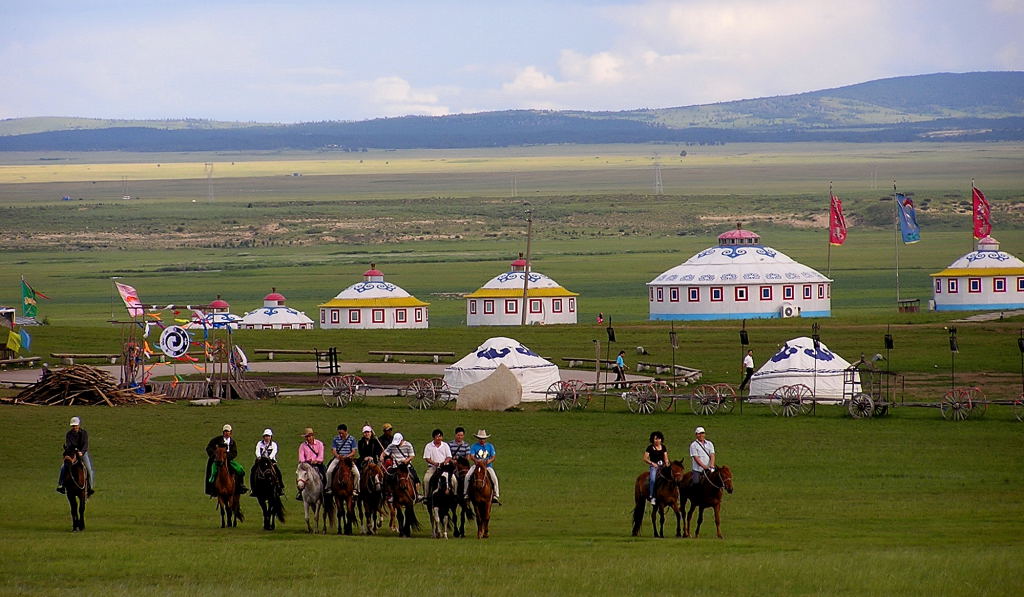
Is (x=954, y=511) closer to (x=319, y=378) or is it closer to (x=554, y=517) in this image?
(x=554, y=517)

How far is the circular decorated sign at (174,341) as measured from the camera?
164ft

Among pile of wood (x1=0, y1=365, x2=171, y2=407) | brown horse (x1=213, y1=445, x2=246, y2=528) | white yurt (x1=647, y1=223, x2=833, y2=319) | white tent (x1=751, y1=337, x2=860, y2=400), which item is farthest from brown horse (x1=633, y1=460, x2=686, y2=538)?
white yurt (x1=647, y1=223, x2=833, y2=319)

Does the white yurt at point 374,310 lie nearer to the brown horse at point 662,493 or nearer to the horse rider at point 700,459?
the brown horse at point 662,493

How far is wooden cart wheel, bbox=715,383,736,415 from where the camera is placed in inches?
1917

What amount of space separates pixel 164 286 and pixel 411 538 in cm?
11185

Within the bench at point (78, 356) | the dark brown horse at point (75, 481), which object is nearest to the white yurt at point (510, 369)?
the bench at point (78, 356)

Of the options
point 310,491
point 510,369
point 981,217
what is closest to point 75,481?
point 310,491

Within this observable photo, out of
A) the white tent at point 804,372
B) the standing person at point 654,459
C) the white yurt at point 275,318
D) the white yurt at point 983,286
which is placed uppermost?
the white yurt at point 983,286

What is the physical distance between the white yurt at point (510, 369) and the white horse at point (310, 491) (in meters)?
23.9

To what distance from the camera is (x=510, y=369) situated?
5256 centimetres

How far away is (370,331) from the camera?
257 ft

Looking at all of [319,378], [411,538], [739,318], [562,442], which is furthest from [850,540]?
[739,318]

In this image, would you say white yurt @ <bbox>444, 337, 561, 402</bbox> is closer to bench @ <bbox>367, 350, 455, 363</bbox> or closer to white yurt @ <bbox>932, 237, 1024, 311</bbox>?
bench @ <bbox>367, 350, 455, 363</bbox>

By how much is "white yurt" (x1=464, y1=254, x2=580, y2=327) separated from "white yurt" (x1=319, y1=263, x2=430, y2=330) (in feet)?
10.2
